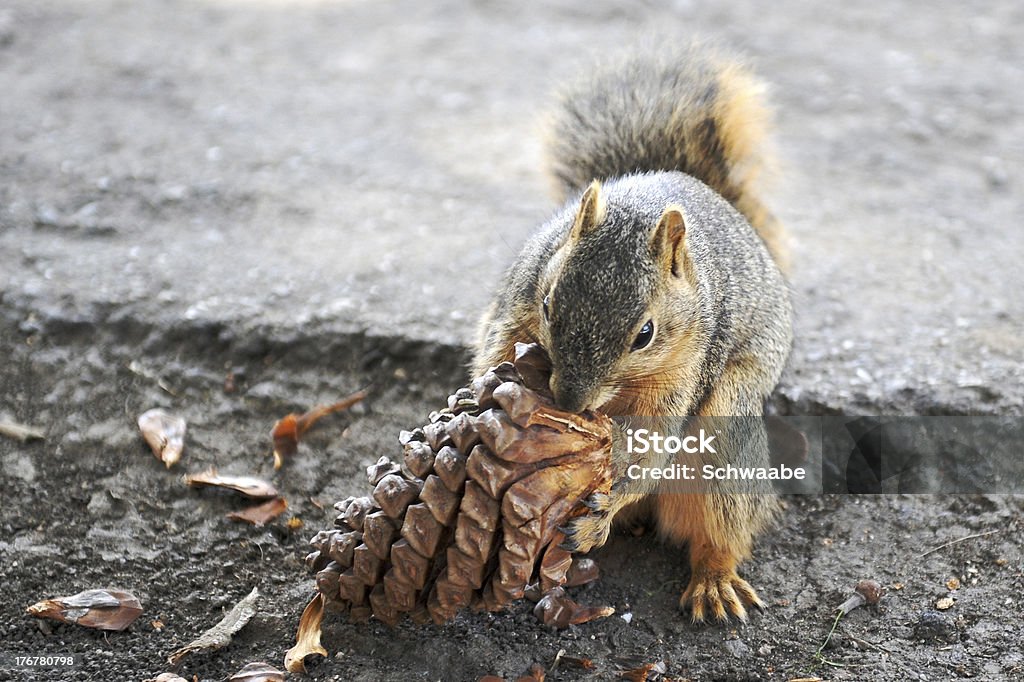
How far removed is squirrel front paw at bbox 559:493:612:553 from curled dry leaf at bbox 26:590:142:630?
80 cm

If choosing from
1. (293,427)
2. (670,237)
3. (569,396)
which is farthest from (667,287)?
(293,427)

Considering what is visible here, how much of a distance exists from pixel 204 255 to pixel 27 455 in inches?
33.0

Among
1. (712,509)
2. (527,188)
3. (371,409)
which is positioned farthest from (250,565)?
(527,188)

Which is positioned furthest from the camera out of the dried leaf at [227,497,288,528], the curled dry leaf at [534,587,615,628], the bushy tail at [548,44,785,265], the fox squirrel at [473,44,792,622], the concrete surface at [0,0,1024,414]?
the concrete surface at [0,0,1024,414]

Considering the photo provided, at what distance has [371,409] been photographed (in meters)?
2.47

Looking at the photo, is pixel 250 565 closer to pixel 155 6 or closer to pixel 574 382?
pixel 574 382

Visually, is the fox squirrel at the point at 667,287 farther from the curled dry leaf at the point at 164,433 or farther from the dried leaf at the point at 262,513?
the curled dry leaf at the point at 164,433

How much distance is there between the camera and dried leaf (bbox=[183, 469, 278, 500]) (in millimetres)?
2209

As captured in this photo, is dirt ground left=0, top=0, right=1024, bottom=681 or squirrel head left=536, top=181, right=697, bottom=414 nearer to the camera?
squirrel head left=536, top=181, right=697, bottom=414

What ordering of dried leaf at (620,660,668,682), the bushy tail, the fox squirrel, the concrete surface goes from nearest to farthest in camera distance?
the fox squirrel → dried leaf at (620,660,668,682) → the bushy tail → the concrete surface

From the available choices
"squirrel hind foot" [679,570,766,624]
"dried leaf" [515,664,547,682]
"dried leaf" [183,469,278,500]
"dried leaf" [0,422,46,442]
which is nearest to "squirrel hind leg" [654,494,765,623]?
"squirrel hind foot" [679,570,766,624]

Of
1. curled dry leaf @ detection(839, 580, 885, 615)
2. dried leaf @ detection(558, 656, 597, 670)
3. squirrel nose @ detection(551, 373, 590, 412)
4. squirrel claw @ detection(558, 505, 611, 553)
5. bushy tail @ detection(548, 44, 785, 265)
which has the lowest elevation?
dried leaf @ detection(558, 656, 597, 670)

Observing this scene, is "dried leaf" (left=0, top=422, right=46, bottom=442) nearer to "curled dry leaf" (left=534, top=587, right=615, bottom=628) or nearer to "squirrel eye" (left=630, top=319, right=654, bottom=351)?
"curled dry leaf" (left=534, top=587, right=615, bottom=628)

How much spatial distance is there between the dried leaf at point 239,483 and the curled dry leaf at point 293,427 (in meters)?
0.08
